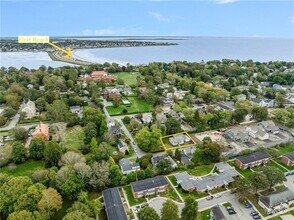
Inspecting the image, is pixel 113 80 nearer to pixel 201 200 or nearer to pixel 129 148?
pixel 129 148

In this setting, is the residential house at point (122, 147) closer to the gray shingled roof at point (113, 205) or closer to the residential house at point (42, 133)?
the gray shingled roof at point (113, 205)

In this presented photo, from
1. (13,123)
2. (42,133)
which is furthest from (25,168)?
(13,123)

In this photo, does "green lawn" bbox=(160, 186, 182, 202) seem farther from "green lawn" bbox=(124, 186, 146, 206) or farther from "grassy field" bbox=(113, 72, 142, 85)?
"grassy field" bbox=(113, 72, 142, 85)

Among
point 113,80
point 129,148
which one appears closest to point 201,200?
point 129,148

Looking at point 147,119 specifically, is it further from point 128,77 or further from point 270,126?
point 128,77

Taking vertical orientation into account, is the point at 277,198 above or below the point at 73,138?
above

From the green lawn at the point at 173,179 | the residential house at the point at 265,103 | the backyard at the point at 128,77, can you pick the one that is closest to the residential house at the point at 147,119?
the green lawn at the point at 173,179
